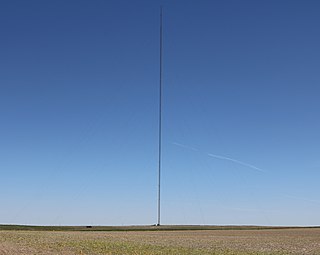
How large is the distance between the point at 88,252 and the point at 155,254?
224 inches

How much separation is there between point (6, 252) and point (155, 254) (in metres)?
12.2

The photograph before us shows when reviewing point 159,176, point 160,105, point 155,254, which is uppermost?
point 160,105

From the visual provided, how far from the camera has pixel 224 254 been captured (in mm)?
37344

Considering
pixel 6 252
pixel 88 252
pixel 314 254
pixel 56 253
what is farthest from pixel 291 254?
pixel 6 252

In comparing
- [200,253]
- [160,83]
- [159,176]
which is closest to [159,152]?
[159,176]

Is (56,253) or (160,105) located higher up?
Answer: (160,105)

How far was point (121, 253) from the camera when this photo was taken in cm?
3709

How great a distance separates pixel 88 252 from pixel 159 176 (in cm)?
4408

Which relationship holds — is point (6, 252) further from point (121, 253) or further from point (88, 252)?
point (121, 253)

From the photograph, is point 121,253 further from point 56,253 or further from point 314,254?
point 314,254

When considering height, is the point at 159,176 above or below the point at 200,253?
above

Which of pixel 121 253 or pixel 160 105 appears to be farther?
pixel 160 105

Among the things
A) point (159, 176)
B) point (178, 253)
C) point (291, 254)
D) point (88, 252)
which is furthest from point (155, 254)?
point (159, 176)

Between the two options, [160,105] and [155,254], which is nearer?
[155,254]
